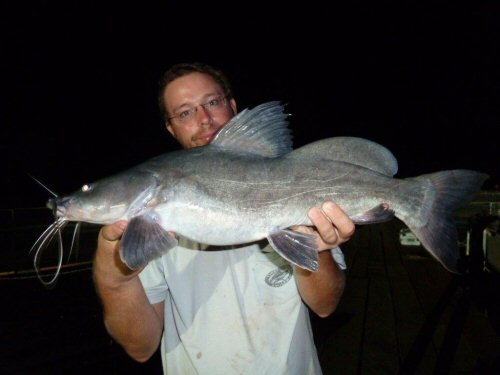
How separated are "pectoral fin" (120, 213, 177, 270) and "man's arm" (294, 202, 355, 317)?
2.60 ft

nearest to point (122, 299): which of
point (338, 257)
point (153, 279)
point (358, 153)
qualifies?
point (153, 279)

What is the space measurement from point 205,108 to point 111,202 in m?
0.99

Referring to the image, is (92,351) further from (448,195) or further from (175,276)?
(448,195)

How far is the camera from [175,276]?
2324 millimetres

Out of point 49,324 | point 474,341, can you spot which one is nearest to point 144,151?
point 49,324

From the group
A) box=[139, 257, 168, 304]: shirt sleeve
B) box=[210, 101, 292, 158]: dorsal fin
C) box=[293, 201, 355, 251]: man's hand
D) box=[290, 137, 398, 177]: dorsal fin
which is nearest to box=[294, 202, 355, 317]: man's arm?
box=[293, 201, 355, 251]: man's hand

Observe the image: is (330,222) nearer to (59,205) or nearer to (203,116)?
(203,116)

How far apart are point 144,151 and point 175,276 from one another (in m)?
51.6

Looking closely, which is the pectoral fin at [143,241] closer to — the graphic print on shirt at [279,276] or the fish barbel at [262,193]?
the fish barbel at [262,193]

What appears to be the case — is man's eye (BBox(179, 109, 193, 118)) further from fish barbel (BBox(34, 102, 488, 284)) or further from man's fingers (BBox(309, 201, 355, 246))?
man's fingers (BBox(309, 201, 355, 246))

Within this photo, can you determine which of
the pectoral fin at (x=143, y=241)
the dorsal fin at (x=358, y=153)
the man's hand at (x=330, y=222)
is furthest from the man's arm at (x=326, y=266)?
the pectoral fin at (x=143, y=241)

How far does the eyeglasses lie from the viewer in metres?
2.64

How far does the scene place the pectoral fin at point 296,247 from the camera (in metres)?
1.96

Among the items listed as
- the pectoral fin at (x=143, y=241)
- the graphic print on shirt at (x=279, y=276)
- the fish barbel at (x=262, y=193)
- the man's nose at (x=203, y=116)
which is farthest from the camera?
the man's nose at (x=203, y=116)
